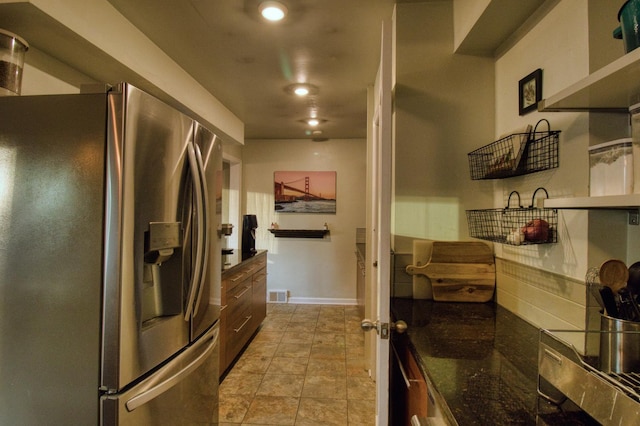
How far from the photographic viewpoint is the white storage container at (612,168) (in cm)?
80

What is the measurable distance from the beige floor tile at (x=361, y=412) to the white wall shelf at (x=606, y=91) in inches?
81.5

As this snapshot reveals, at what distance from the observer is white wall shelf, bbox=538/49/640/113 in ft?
2.35

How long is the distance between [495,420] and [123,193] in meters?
1.23

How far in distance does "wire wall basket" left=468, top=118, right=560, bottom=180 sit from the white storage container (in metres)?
0.37

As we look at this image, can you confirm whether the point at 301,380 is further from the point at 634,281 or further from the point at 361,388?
the point at 634,281

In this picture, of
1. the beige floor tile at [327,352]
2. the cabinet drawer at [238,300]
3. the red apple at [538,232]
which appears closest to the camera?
the red apple at [538,232]

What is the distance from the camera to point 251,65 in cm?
236

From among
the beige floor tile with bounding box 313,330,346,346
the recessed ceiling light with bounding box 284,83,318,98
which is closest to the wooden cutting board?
the recessed ceiling light with bounding box 284,83,318,98

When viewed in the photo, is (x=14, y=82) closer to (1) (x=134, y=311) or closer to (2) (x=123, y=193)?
(2) (x=123, y=193)

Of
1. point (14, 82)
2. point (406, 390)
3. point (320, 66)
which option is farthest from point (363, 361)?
point (14, 82)

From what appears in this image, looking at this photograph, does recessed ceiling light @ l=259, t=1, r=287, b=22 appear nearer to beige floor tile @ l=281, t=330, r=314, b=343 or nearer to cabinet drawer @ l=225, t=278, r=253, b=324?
cabinet drawer @ l=225, t=278, r=253, b=324

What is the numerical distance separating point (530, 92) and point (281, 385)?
99.7 inches

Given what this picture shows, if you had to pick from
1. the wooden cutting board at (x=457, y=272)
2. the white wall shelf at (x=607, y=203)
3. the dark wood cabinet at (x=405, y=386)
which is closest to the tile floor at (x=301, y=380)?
the dark wood cabinet at (x=405, y=386)

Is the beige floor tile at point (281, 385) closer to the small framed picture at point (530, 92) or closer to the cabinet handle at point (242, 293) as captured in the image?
the cabinet handle at point (242, 293)
